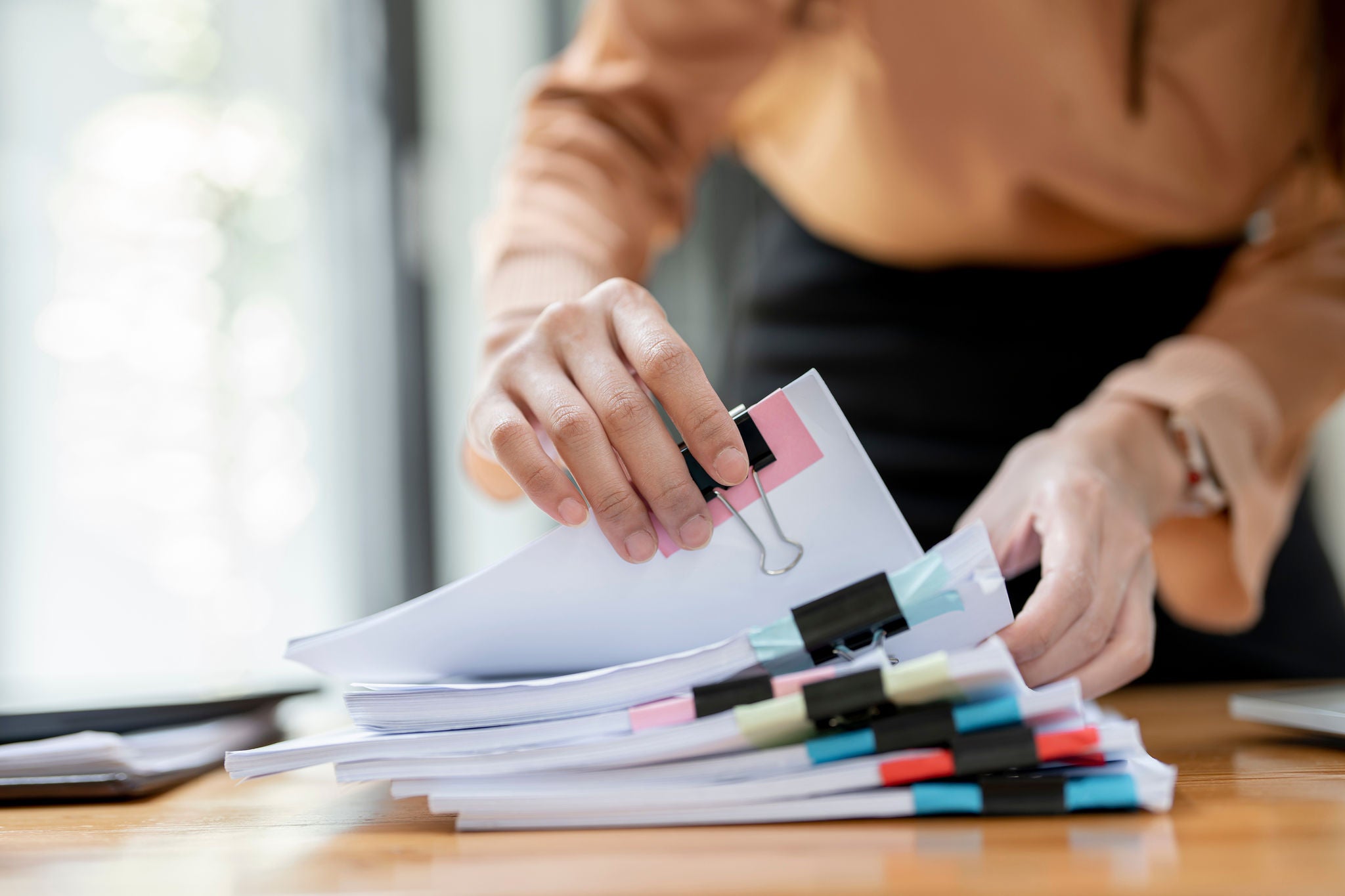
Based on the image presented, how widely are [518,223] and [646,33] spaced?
266mm

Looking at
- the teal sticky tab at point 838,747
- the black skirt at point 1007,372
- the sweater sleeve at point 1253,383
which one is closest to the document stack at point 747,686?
the teal sticky tab at point 838,747

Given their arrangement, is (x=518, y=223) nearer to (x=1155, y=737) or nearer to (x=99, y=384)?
(x=1155, y=737)

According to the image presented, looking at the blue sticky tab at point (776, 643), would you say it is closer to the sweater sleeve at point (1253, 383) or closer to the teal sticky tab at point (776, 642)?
the teal sticky tab at point (776, 642)

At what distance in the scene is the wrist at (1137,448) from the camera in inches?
23.1

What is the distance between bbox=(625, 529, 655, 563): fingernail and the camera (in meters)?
0.41

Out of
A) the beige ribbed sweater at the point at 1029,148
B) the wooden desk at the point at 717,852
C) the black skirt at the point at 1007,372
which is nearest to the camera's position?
the wooden desk at the point at 717,852

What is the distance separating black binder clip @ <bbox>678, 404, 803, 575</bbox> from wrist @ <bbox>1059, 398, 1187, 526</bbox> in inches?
10.1

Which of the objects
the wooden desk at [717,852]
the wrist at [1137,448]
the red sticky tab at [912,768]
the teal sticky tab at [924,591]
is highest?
the wrist at [1137,448]

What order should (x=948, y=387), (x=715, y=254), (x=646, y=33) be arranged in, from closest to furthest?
(x=646, y=33) < (x=948, y=387) < (x=715, y=254)

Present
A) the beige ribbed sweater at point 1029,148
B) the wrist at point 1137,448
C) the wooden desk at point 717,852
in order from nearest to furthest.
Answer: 1. the wooden desk at point 717,852
2. the wrist at point 1137,448
3. the beige ribbed sweater at point 1029,148

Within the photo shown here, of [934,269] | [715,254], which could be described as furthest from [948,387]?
[715,254]

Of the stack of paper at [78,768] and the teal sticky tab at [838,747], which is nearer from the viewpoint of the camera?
the teal sticky tab at [838,747]

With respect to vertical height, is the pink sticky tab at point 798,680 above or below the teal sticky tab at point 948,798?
above

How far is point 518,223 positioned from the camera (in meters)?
0.72
